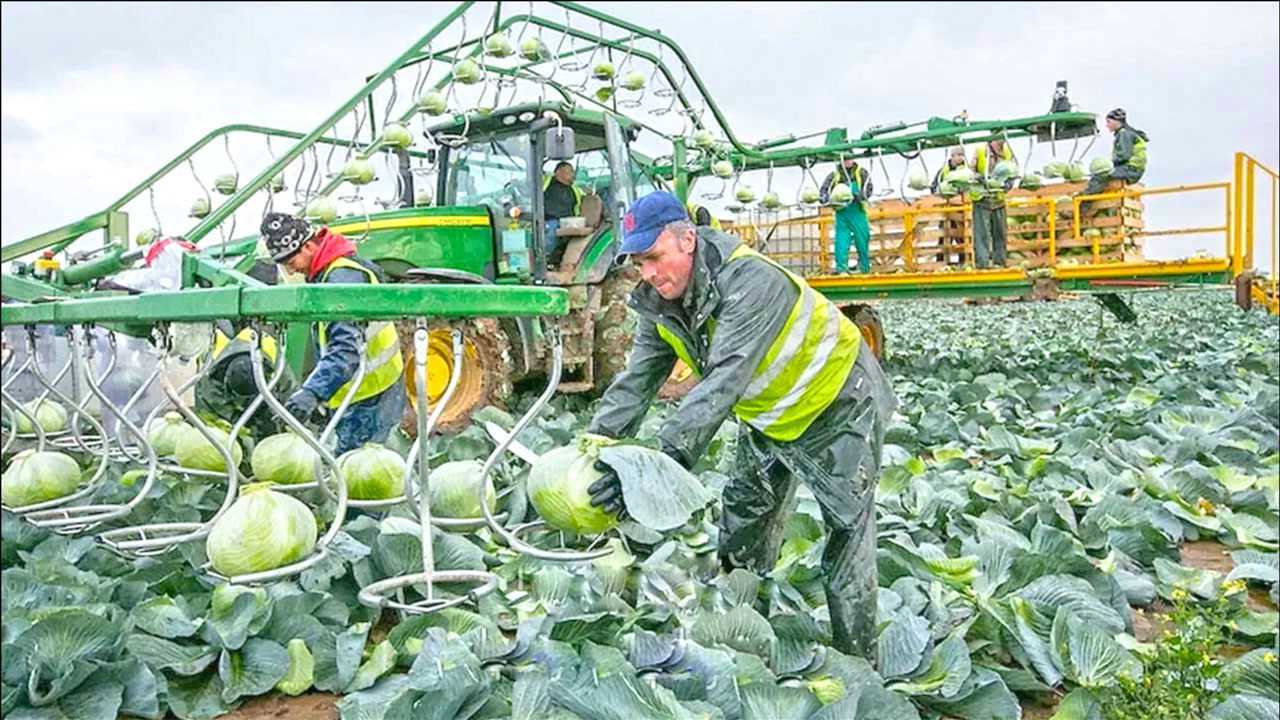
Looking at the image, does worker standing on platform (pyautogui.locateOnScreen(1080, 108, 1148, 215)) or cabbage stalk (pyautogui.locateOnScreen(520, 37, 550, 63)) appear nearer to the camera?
cabbage stalk (pyautogui.locateOnScreen(520, 37, 550, 63))

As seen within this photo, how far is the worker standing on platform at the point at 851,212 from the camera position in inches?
423

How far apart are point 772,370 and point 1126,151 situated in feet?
28.9

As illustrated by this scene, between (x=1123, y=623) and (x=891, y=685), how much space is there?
43.6 inches

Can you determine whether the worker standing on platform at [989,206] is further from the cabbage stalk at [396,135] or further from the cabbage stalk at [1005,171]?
the cabbage stalk at [396,135]

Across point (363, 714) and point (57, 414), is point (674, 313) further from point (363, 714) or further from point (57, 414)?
point (57, 414)

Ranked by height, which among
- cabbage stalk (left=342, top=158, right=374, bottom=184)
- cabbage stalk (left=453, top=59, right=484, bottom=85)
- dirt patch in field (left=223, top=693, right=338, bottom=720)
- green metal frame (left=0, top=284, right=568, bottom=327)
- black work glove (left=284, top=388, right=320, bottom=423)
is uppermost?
cabbage stalk (left=453, top=59, right=484, bottom=85)

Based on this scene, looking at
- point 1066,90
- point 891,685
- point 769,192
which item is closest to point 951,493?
point 891,685

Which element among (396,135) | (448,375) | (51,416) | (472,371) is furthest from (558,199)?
(51,416)

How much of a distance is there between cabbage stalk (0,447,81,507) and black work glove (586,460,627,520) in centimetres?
197

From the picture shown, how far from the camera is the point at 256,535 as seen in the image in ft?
8.54

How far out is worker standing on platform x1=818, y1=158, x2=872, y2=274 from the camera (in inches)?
423

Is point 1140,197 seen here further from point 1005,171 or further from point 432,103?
point 432,103

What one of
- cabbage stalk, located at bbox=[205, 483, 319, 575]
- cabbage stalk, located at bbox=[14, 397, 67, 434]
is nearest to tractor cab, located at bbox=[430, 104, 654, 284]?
cabbage stalk, located at bbox=[14, 397, 67, 434]

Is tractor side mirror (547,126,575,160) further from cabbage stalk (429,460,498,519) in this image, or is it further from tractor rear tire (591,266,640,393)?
cabbage stalk (429,460,498,519)
